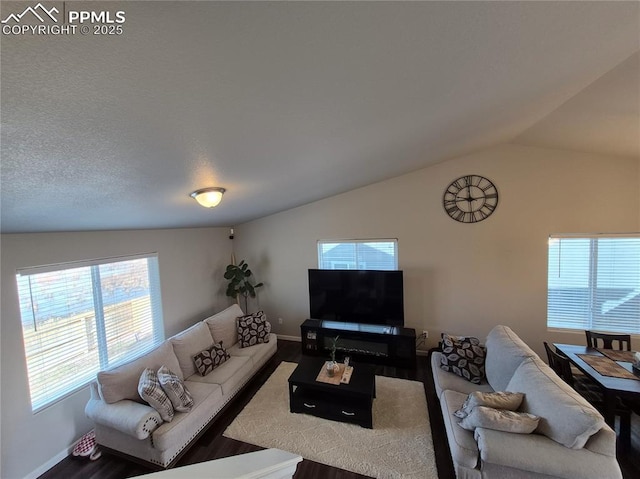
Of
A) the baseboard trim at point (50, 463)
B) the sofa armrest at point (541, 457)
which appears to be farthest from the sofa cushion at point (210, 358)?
the sofa armrest at point (541, 457)

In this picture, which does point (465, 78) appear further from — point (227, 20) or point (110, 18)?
point (110, 18)

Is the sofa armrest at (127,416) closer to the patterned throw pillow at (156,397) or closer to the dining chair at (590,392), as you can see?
the patterned throw pillow at (156,397)

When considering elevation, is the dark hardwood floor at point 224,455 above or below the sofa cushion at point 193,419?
below

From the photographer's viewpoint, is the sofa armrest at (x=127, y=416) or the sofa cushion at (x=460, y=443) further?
the sofa armrest at (x=127, y=416)

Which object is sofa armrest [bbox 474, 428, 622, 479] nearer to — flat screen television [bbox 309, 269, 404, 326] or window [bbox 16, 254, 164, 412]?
flat screen television [bbox 309, 269, 404, 326]

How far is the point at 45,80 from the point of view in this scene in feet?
2.65

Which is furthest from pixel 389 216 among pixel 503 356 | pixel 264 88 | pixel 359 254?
pixel 264 88

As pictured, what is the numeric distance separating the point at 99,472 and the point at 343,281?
3.40m

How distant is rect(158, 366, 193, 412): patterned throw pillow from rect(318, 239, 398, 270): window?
9.11 feet

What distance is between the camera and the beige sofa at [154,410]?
2.40 metres

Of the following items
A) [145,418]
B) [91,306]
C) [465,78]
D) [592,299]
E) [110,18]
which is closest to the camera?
[110,18]

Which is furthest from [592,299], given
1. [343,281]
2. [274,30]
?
[274,30]

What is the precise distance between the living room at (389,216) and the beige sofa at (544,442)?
74.0 inches

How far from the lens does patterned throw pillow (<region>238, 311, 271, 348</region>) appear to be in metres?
4.07
